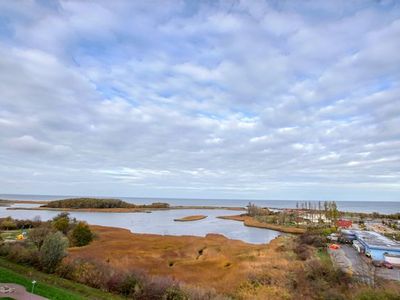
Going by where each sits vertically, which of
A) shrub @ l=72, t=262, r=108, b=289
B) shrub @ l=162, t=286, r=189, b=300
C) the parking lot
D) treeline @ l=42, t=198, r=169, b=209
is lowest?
the parking lot

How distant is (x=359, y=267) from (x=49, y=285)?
33578mm

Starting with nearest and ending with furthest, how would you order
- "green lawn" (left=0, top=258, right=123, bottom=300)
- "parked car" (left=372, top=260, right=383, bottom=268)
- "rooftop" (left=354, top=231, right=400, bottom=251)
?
"green lawn" (left=0, top=258, right=123, bottom=300), "parked car" (left=372, top=260, right=383, bottom=268), "rooftop" (left=354, top=231, right=400, bottom=251)

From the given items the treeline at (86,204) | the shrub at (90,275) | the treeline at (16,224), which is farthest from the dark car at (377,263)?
the treeline at (86,204)

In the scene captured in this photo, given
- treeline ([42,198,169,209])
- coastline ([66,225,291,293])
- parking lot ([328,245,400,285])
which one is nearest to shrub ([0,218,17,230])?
coastline ([66,225,291,293])

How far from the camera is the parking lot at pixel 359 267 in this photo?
3178cm

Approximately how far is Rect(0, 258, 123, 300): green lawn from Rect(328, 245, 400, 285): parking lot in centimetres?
2294

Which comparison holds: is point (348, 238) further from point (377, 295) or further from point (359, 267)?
point (377, 295)

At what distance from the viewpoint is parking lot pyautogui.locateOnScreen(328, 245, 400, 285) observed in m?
31.8

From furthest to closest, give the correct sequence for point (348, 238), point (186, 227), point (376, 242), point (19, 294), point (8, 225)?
point (186, 227)
point (8, 225)
point (348, 238)
point (376, 242)
point (19, 294)

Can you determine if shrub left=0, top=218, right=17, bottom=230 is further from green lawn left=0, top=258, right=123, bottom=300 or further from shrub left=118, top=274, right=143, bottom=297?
shrub left=118, top=274, right=143, bottom=297

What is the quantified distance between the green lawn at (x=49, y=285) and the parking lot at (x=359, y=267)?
22.9m

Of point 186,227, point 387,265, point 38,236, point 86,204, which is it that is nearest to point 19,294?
point 38,236

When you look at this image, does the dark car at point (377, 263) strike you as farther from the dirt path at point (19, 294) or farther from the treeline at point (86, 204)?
the treeline at point (86, 204)

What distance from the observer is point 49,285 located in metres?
18.2
